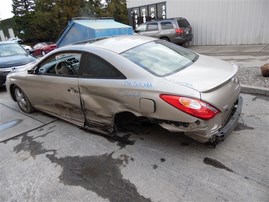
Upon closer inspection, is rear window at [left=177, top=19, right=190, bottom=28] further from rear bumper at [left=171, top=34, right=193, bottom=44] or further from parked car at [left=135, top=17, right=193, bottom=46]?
rear bumper at [left=171, top=34, right=193, bottom=44]

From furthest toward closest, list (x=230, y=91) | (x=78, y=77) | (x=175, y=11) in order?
(x=175, y=11), (x=78, y=77), (x=230, y=91)

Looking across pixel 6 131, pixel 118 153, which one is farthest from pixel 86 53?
pixel 6 131

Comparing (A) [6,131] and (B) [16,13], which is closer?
(A) [6,131]

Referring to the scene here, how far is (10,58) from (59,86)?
16.1ft

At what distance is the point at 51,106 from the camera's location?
13.8ft

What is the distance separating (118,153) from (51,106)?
1.75m

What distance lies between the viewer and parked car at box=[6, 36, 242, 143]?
102 inches

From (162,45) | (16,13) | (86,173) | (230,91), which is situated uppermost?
(16,13)

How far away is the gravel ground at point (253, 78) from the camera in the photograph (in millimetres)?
5234

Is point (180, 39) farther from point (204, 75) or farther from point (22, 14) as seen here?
point (22, 14)

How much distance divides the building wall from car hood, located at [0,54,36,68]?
370 inches

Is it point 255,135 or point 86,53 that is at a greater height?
point 86,53

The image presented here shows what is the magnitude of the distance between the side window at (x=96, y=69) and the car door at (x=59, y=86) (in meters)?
0.18

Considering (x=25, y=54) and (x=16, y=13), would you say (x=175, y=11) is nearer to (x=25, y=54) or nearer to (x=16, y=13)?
(x=25, y=54)
